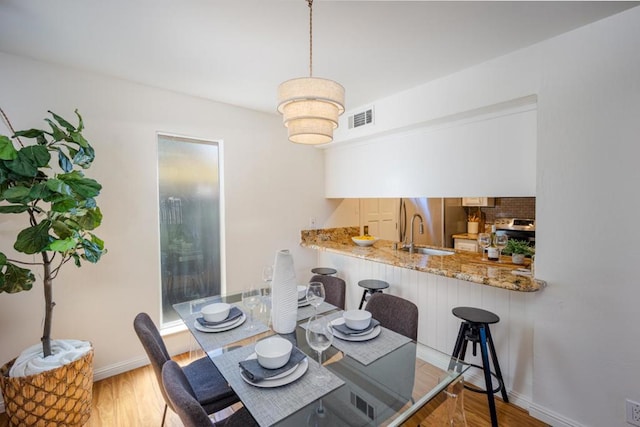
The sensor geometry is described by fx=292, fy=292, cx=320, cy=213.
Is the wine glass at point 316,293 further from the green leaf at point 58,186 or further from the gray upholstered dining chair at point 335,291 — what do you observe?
the green leaf at point 58,186

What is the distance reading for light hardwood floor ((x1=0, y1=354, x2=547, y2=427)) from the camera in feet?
6.50

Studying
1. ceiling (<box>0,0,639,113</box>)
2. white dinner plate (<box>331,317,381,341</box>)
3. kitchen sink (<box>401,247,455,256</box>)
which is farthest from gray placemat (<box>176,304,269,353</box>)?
kitchen sink (<box>401,247,455,256</box>)

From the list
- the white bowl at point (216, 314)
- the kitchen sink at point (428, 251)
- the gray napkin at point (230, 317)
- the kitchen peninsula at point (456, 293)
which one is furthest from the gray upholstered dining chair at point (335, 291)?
the kitchen sink at point (428, 251)

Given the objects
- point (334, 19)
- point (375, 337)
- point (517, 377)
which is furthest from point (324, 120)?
point (517, 377)

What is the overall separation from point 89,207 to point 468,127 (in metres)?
2.94

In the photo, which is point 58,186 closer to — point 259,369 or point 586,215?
point 259,369

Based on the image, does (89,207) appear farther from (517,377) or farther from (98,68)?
(517,377)

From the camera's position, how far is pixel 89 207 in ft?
6.42

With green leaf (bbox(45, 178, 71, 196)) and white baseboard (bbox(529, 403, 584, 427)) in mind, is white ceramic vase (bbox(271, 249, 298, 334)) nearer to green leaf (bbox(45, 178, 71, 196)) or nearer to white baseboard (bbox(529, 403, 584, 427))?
green leaf (bbox(45, 178, 71, 196))

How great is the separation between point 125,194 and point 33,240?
948 mm

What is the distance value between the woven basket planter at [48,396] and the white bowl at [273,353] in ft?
A: 4.69

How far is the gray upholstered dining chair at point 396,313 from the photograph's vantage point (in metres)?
1.84

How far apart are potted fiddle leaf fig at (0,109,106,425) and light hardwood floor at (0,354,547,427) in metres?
0.19

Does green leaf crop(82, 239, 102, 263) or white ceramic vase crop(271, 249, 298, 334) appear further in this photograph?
green leaf crop(82, 239, 102, 263)
